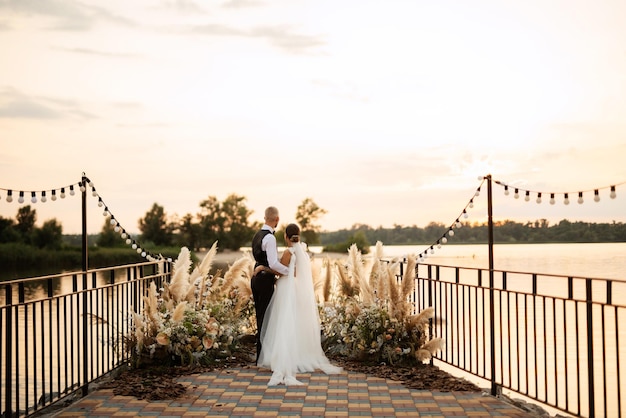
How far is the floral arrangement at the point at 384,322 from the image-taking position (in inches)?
289

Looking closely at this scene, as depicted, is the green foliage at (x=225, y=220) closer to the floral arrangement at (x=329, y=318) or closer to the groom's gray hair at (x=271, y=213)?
the floral arrangement at (x=329, y=318)

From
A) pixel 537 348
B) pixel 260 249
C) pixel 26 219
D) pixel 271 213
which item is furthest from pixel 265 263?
pixel 26 219

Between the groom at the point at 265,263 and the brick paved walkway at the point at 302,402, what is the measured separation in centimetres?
121

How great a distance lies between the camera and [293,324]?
728cm

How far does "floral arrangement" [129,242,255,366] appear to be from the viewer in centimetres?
716

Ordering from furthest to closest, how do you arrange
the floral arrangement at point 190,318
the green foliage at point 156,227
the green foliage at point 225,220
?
the green foliage at point 156,227 → the green foliage at point 225,220 → the floral arrangement at point 190,318

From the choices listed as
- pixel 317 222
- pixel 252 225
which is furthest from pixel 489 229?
pixel 252 225

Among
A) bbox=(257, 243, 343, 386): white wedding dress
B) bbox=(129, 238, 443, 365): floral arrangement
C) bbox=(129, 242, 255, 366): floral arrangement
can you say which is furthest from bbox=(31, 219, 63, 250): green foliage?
bbox=(257, 243, 343, 386): white wedding dress

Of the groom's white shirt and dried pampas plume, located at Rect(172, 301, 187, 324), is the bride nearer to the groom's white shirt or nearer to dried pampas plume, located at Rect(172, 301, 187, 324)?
the groom's white shirt

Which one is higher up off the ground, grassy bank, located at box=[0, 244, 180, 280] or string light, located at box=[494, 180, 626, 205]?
string light, located at box=[494, 180, 626, 205]

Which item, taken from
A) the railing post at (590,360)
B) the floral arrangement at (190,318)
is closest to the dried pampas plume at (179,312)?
the floral arrangement at (190,318)

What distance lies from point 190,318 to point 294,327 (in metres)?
1.30

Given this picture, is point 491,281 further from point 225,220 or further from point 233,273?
point 225,220

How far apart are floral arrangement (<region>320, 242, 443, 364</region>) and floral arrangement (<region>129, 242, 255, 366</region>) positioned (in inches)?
54.4
